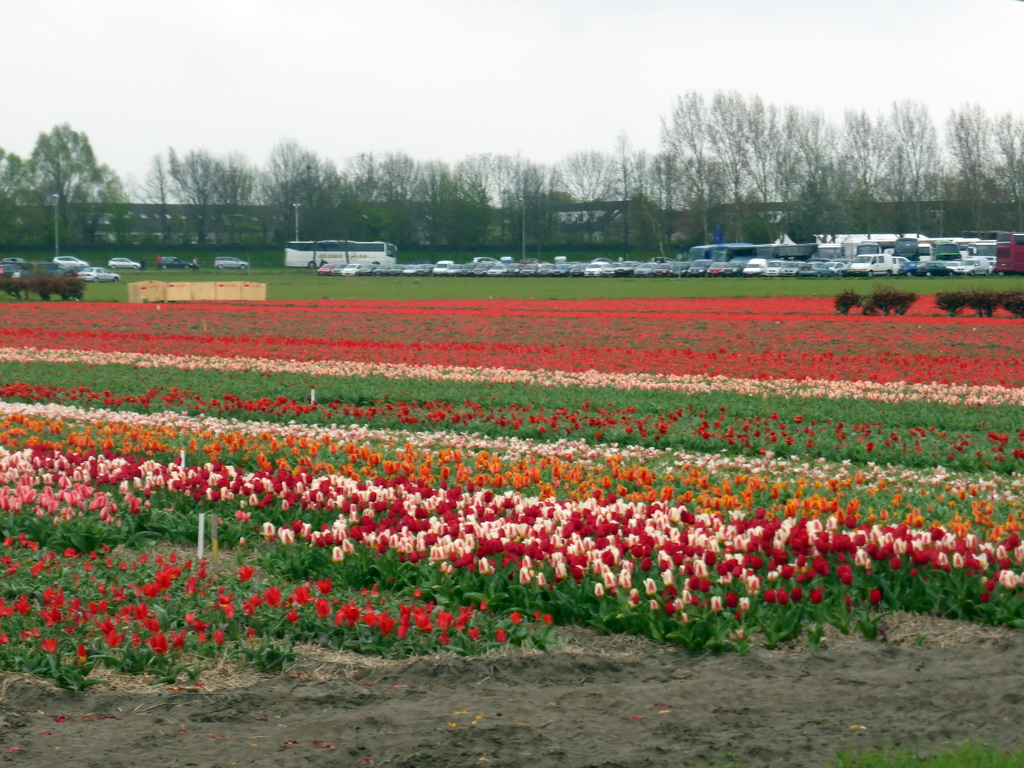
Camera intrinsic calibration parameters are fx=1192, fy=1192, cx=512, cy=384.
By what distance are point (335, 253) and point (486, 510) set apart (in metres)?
106

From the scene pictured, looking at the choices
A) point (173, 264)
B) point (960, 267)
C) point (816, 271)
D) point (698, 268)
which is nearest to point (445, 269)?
point (698, 268)

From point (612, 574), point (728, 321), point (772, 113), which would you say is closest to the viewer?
point (612, 574)

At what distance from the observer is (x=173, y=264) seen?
105 meters

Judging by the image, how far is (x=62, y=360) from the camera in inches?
891

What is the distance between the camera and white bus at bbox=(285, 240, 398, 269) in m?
111

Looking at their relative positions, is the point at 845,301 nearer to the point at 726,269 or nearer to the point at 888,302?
the point at 888,302

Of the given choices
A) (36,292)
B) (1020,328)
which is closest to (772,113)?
(36,292)

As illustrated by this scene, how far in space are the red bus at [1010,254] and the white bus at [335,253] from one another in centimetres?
5493

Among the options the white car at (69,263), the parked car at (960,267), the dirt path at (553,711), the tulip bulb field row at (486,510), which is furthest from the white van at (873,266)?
the dirt path at (553,711)

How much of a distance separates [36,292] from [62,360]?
102 ft

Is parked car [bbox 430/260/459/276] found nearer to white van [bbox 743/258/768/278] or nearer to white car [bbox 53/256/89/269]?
white van [bbox 743/258/768/278]

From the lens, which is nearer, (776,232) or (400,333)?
(400,333)

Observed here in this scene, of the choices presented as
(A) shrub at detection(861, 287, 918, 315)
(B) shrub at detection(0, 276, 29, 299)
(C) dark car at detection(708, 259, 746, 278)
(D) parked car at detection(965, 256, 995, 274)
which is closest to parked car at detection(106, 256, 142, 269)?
(C) dark car at detection(708, 259, 746, 278)

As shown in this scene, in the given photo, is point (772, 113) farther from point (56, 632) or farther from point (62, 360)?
point (56, 632)
